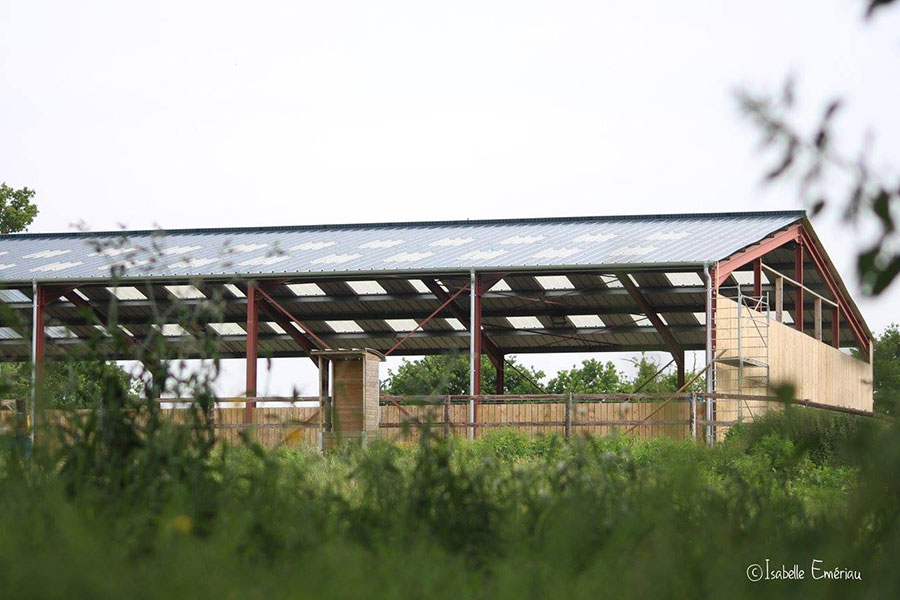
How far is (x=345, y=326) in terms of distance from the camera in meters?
32.3

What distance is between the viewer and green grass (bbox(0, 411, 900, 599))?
11.3 ft

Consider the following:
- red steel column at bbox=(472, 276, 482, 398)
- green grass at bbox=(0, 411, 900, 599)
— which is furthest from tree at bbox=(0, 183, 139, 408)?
red steel column at bbox=(472, 276, 482, 398)

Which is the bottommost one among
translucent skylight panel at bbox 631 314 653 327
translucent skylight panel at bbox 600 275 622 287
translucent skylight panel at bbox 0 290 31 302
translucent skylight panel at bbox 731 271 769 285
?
translucent skylight panel at bbox 631 314 653 327

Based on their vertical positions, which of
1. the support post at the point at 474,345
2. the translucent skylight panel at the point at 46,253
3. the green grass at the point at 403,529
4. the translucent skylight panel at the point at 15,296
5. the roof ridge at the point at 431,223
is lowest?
the green grass at the point at 403,529

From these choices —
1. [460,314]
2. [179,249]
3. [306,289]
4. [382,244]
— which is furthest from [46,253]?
[460,314]

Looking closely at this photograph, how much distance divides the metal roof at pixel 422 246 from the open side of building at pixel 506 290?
75 mm

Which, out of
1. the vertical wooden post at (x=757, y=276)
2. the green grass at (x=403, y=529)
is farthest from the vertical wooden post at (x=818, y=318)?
the green grass at (x=403, y=529)

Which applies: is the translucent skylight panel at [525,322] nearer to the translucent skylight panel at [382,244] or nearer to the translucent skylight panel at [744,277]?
the translucent skylight panel at [382,244]

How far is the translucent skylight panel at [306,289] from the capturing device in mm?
28809

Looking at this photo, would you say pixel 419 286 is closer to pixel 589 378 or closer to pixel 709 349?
pixel 709 349

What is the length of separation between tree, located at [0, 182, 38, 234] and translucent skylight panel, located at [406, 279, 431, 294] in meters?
25.0

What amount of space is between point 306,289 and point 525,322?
6.30 metres

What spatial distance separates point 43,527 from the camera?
4230 mm

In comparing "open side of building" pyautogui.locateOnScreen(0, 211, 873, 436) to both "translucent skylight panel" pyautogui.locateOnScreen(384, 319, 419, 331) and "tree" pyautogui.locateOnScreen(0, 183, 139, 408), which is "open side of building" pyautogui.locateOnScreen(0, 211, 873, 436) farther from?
"tree" pyautogui.locateOnScreen(0, 183, 139, 408)
